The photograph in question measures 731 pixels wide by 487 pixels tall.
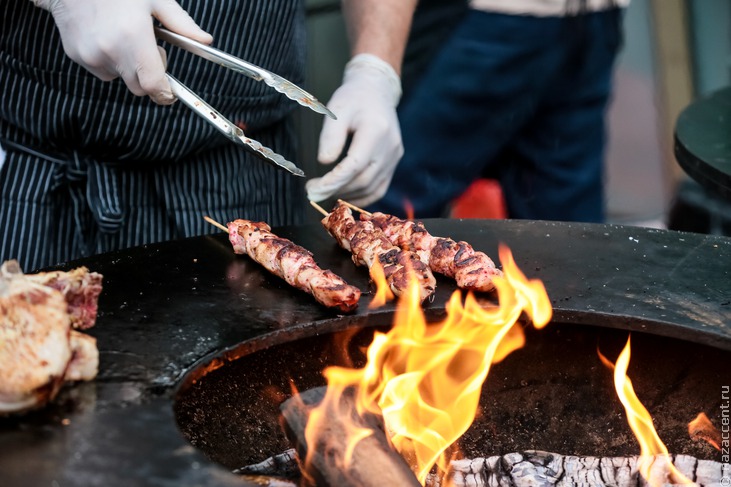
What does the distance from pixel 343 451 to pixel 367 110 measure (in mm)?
1559

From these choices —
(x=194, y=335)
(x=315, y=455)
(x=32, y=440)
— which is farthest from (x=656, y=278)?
(x=32, y=440)

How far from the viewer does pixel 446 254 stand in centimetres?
225

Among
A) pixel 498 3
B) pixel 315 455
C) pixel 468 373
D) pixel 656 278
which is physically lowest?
pixel 468 373

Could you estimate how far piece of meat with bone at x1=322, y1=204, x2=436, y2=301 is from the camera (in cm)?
212

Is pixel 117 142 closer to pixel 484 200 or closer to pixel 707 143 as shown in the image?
pixel 707 143

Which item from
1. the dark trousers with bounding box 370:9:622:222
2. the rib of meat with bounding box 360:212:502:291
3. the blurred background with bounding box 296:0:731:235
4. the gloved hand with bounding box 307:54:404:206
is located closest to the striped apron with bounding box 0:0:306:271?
the gloved hand with bounding box 307:54:404:206

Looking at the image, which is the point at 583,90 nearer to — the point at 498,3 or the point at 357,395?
the point at 498,3

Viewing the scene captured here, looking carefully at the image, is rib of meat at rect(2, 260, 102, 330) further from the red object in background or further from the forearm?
the red object in background

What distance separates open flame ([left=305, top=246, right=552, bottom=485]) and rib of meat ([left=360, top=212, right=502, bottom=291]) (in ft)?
0.15

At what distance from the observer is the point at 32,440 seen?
1.41 m

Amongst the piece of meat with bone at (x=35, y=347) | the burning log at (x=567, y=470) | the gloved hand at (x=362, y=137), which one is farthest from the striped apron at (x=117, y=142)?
the burning log at (x=567, y=470)

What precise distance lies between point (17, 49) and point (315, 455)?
1.75m

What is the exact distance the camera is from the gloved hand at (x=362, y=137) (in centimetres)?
288

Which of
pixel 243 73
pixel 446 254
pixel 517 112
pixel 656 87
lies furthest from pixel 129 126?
pixel 656 87
